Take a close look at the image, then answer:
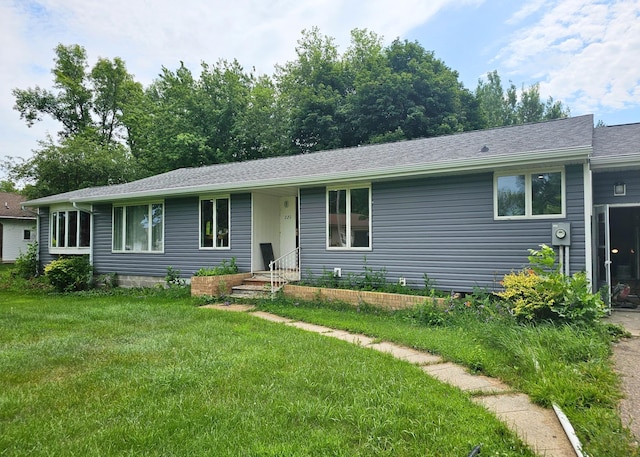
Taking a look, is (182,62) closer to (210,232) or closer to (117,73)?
(117,73)

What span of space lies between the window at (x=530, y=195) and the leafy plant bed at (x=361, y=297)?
196 cm

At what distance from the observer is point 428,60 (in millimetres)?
20484

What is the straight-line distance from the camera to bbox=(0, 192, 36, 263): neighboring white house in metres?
22.2

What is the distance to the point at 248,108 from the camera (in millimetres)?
23641

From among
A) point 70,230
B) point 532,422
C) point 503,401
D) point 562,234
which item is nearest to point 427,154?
point 562,234

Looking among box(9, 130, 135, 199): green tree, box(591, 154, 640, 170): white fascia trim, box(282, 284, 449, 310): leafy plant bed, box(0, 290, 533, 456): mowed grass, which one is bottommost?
box(0, 290, 533, 456): mowed grass

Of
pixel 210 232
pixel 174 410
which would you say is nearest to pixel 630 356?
pixel 174 410

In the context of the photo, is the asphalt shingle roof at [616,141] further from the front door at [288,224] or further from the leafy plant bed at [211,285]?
the leafy plant bed at [211,285]

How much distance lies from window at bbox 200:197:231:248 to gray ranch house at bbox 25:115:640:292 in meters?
0.04

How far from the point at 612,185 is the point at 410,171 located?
3.55m

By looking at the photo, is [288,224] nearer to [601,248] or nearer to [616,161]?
[601,248]

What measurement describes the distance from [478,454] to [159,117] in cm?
2573

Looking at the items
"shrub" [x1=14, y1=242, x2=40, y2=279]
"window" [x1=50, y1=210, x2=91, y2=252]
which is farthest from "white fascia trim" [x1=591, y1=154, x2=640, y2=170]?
"shrub" [x1=14, y1=242, x2=40, y2=279]

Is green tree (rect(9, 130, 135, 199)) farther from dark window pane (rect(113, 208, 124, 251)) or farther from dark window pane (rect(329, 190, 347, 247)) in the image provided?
dark window pane (rect(329, 190, 347, 247))
